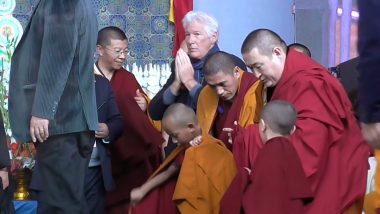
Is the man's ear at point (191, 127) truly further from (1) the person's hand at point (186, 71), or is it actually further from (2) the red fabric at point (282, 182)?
(2) the red fabric at point (282, 182)

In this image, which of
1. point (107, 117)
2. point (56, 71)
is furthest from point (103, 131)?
point (56, 71)

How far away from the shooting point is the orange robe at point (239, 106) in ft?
16.6

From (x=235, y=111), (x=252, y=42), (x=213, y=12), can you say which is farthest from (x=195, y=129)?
(x=213, y=12)

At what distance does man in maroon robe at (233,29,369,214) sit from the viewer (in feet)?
14.7

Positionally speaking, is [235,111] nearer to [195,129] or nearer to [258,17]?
[195,129]

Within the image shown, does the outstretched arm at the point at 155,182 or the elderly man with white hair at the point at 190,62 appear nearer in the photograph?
the outstretched arm at the point at 155,182

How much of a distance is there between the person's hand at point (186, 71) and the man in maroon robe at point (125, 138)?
1.94 feet

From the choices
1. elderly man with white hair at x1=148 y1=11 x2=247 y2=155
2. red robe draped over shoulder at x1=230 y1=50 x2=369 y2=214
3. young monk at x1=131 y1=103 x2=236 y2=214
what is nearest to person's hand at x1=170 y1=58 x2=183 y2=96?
elderly man with white hair at x1=148 y1=11 x2=247 y2=155

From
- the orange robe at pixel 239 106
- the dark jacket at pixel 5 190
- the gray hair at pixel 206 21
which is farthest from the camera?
the gray hair at pixel 206 21

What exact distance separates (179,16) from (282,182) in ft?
11.4

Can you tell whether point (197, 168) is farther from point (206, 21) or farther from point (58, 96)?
point (206, 21)

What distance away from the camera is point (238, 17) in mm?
7641

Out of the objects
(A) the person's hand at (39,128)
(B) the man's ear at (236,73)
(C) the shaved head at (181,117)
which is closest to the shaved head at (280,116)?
(C) the shaved head at (181,117)

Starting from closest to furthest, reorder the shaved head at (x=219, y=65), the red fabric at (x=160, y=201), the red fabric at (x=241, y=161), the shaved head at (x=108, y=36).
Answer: the red fabric at (x=241, y=161), the shaved head at (x=219, y=65), the red fabric at (x=160, y=201), the shaved head at (x=108, y=36)
